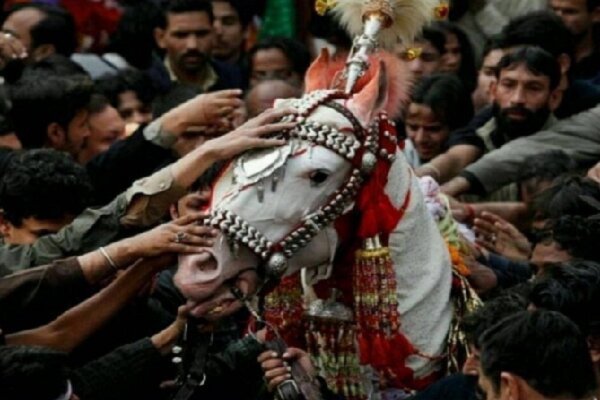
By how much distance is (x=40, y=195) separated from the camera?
826cm

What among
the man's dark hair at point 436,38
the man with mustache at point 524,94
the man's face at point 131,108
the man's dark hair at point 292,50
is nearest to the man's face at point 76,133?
the man's face at point 131,108

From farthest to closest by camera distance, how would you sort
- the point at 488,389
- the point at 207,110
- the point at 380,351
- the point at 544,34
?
the point at 544,34 < the point at 207,110 < the point at 380,351 < the point at 488,389

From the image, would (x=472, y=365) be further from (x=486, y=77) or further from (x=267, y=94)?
(x=486, y=77)

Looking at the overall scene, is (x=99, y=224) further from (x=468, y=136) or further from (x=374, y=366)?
(x=468, y=136)

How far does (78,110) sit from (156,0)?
11.6 ft

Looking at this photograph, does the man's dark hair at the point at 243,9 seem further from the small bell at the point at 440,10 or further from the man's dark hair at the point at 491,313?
the man's dark hair at the point at 491,313

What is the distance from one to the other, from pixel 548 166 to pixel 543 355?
145 inches

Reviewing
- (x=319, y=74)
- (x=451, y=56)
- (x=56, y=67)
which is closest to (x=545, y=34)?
(x=451, y=56)

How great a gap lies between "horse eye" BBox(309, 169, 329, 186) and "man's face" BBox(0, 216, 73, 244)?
1126mm

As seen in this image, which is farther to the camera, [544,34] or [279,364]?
[544,34]

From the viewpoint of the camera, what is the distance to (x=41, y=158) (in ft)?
27.5

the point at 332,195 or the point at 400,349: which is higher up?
the point at 332,195

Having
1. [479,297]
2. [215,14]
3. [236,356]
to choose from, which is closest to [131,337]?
[236,356]

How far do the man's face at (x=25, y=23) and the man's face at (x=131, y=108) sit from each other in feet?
2.67
